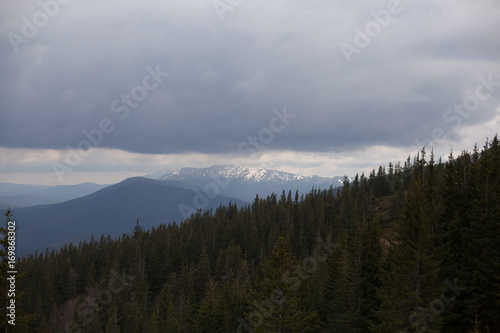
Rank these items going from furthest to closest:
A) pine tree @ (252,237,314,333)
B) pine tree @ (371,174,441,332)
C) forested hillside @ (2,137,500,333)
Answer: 1. pine tree @ (252,237,314,333)
2. forested hillside @ (2,137,500,333)
3. pine tree @ (371,174,441,332)

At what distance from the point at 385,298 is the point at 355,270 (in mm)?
7975

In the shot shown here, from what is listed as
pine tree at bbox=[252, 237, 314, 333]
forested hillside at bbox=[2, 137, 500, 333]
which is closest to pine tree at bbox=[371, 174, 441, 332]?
forested hillside at bbox=[2, 137, 500, 333]

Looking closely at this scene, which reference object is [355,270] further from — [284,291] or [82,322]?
[82,322]

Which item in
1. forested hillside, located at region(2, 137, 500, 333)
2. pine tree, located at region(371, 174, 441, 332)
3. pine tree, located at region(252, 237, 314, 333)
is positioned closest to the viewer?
pine tree, located at region(371, 174, 441, 332)

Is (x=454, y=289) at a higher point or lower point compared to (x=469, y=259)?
lower

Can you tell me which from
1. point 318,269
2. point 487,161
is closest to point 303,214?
point 318,269

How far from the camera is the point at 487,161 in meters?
35.1

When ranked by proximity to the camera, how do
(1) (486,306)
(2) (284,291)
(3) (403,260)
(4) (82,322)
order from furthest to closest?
(4) (82,322)
(2) (284,291)
(1) (486,306)
(3) (403,260)

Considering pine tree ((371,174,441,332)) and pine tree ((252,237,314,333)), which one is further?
pine tree ((252,237,314,333))

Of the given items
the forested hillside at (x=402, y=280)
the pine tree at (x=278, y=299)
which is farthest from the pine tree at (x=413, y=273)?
the pine tree at (x=278, y=299)

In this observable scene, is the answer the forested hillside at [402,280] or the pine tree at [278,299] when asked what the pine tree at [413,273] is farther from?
the pine tree at [278,299]

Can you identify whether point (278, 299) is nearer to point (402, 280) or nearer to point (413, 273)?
point (402, 280)

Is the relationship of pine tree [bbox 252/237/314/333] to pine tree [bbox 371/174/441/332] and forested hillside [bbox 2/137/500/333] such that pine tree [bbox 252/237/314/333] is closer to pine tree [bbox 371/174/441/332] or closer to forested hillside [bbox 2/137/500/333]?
forested hillside [bbox 2/137/500/333]

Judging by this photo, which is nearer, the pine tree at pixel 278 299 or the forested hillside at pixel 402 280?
the forested hillside at pixel 402 280
